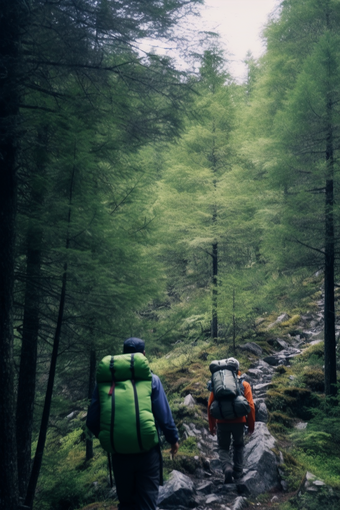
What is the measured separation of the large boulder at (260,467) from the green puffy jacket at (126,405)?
3.03 m

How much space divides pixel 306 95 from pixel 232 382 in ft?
25.8

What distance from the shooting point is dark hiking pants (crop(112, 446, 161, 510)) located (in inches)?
117

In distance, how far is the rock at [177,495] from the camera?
451 cm

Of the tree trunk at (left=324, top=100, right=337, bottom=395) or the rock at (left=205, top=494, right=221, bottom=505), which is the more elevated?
the tree trunk at (left=324, top=100, right=337, bottom=395)

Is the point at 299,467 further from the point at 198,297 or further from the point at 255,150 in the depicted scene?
the point at 255,150

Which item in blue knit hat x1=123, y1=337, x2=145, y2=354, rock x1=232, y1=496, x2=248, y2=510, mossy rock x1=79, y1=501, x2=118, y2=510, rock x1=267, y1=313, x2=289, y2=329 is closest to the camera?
blue knit hat x1=123, y1=337, x2=145, y2=354

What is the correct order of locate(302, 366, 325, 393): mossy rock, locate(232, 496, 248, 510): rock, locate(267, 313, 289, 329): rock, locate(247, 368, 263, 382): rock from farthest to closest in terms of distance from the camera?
locate(267, 313, 289, 329): rock → locate(247, 368, 263, 382): rock → locate(302, 366, 325, 393): mossy rock → locate(232, 496, 248, 510): rock

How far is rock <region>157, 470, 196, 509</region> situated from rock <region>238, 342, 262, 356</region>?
8.19 metres

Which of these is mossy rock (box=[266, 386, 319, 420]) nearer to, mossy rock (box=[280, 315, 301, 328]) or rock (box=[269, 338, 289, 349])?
rock (box=[269, 338, 289, 349])

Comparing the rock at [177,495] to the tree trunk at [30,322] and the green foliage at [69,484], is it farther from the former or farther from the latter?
the tree trunk at [30,322]

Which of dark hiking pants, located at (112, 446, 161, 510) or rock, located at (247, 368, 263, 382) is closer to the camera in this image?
dark hiking pants, located at (112, 446, 161, 510)

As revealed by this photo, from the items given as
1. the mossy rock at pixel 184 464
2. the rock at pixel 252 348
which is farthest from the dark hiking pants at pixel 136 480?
the rock at pixel 252 348

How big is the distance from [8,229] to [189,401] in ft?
20.9

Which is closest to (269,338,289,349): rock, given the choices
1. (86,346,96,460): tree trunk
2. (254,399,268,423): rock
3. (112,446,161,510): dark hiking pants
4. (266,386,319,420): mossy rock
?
(266,386,319,420): mossy rock
